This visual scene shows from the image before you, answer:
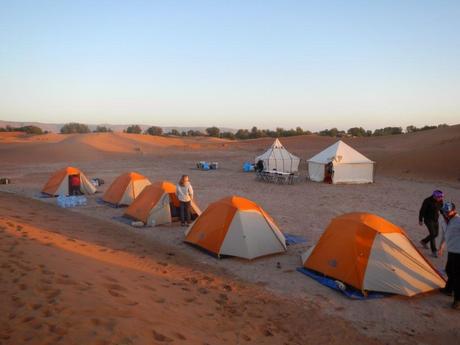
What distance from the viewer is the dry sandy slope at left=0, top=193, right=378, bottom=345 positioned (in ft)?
14.8

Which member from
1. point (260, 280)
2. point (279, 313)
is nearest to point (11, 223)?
point (260, 280)

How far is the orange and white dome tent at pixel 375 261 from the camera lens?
24.7ft

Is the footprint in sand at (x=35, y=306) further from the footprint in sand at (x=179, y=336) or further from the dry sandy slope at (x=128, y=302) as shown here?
the footprint in sand at (x=179, y=336)

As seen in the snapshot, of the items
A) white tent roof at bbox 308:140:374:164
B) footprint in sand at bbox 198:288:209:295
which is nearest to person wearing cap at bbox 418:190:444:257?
footprint in sand at bbox 198:288:209:295

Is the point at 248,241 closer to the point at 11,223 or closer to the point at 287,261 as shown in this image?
the point at 287,261

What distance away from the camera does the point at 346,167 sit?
2570 cm

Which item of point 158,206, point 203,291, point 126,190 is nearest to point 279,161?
point 126,190

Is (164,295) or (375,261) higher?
(375,261)

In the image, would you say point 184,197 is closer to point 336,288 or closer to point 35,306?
point 336,288

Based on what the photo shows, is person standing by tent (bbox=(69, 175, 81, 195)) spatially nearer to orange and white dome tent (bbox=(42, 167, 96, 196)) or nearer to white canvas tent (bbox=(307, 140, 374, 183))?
orange and white dome tent (bbox=(42, 167, 96, 196))

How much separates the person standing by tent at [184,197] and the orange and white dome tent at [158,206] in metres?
0.38

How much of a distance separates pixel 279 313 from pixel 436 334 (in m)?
2.39

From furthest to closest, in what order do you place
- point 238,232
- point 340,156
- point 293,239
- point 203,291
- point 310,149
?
1. point 310,149
2. point 340,156
3. point 293,239
4. point 238,232
5. point 203,291

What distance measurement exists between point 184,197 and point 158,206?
1045 mm
